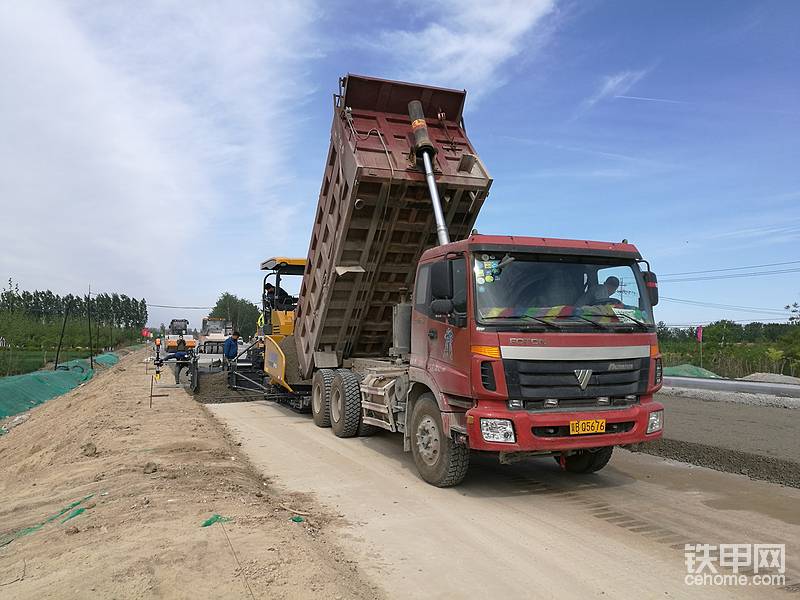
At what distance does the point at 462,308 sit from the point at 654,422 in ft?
7.66

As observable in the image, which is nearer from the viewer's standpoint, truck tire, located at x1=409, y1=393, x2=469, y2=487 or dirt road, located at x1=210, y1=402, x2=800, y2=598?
dirt road, located at x1=210, y1=402, x2=800, y2=598

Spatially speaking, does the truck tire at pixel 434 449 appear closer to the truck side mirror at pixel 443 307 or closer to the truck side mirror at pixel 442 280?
the truck side mirror at pixel 443 307

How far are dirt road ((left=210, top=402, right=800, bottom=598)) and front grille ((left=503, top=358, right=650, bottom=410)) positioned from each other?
1.05m

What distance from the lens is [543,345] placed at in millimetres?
5680

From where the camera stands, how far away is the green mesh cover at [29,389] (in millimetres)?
17719

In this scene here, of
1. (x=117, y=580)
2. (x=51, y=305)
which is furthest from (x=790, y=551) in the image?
(x=51, y=305)

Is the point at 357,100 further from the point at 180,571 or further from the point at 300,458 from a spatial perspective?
the point at 180,571

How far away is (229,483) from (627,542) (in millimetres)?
3879

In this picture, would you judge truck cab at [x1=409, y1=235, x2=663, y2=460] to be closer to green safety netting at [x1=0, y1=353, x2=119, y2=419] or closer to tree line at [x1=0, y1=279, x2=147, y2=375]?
green safety netting at [x1=0, y1=353, x2=119, y2=419]

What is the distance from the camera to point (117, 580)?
143 inches

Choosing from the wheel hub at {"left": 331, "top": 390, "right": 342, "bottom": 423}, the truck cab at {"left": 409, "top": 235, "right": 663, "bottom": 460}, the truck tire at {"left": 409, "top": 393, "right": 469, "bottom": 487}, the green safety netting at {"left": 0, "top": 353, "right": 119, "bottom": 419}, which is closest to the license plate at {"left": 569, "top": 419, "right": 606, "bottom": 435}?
the truck cab at {"left": 409, "top": 235, "right": 663, "bottom": 460}

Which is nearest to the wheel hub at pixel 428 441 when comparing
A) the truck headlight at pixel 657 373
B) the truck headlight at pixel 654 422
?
the truck headlight at pixel 654 422

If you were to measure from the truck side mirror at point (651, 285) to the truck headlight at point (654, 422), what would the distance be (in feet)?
3.86

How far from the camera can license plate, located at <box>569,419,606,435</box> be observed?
572cm
